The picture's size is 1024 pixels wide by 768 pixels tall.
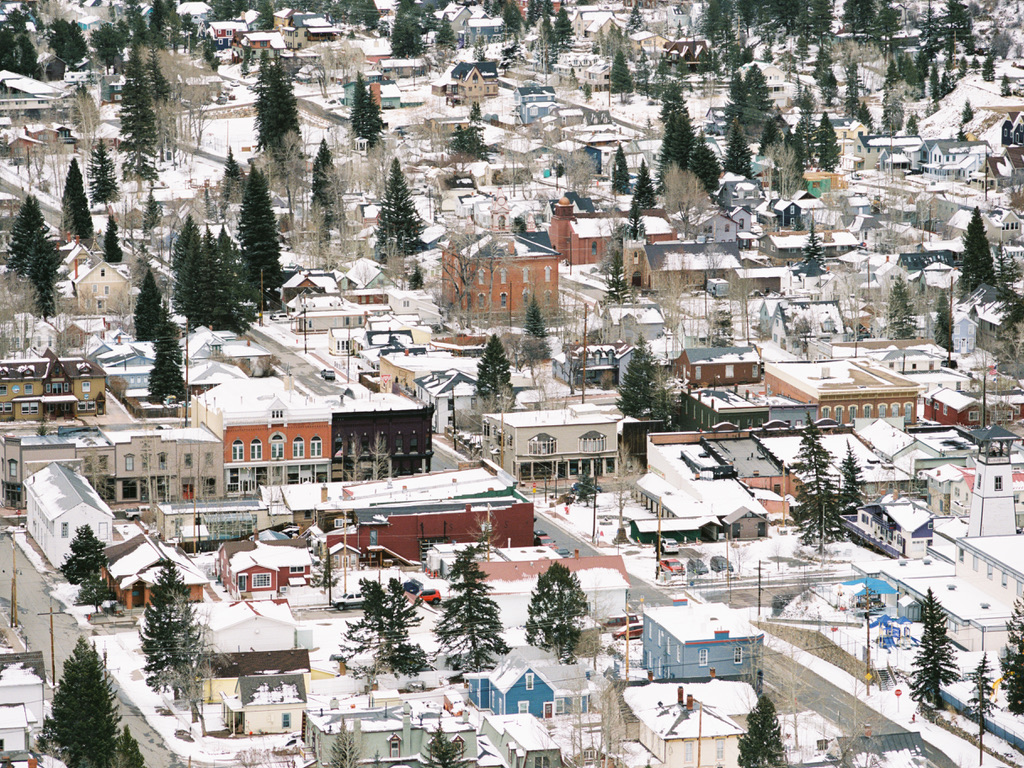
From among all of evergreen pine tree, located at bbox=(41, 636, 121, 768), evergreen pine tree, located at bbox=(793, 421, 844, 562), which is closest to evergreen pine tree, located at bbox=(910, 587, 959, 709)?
evergreen pine tree, located at bbox=(793, 421, 844, 562)

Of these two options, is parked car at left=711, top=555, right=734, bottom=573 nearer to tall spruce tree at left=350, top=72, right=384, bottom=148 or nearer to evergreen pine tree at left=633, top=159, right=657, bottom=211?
evergreen pine tree at left=633, top=159, right=657, bottom=211

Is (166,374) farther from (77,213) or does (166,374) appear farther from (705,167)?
(705,167)

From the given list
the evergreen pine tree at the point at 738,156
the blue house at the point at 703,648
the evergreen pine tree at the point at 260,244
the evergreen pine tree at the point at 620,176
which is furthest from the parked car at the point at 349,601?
the evergreen pine tree at the point at 738,156

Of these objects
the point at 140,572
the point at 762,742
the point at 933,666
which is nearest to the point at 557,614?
the point at 762,742

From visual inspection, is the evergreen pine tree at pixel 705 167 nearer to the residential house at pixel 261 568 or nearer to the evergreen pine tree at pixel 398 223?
the evergreen pine tree at pixel 398 223

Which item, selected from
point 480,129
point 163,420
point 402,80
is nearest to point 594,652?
point 163,420

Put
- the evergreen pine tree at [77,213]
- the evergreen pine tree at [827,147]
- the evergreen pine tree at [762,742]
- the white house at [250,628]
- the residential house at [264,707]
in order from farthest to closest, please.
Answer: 1. the evergreen pine tree at [827,147]
2. the evergreen pine tree at [77,213]
3. the white house at [250,628]
4. the residential house at [264,707]
5. the evergreen pine tree at [762,742]

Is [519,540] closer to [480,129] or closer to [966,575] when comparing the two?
[966,575]
